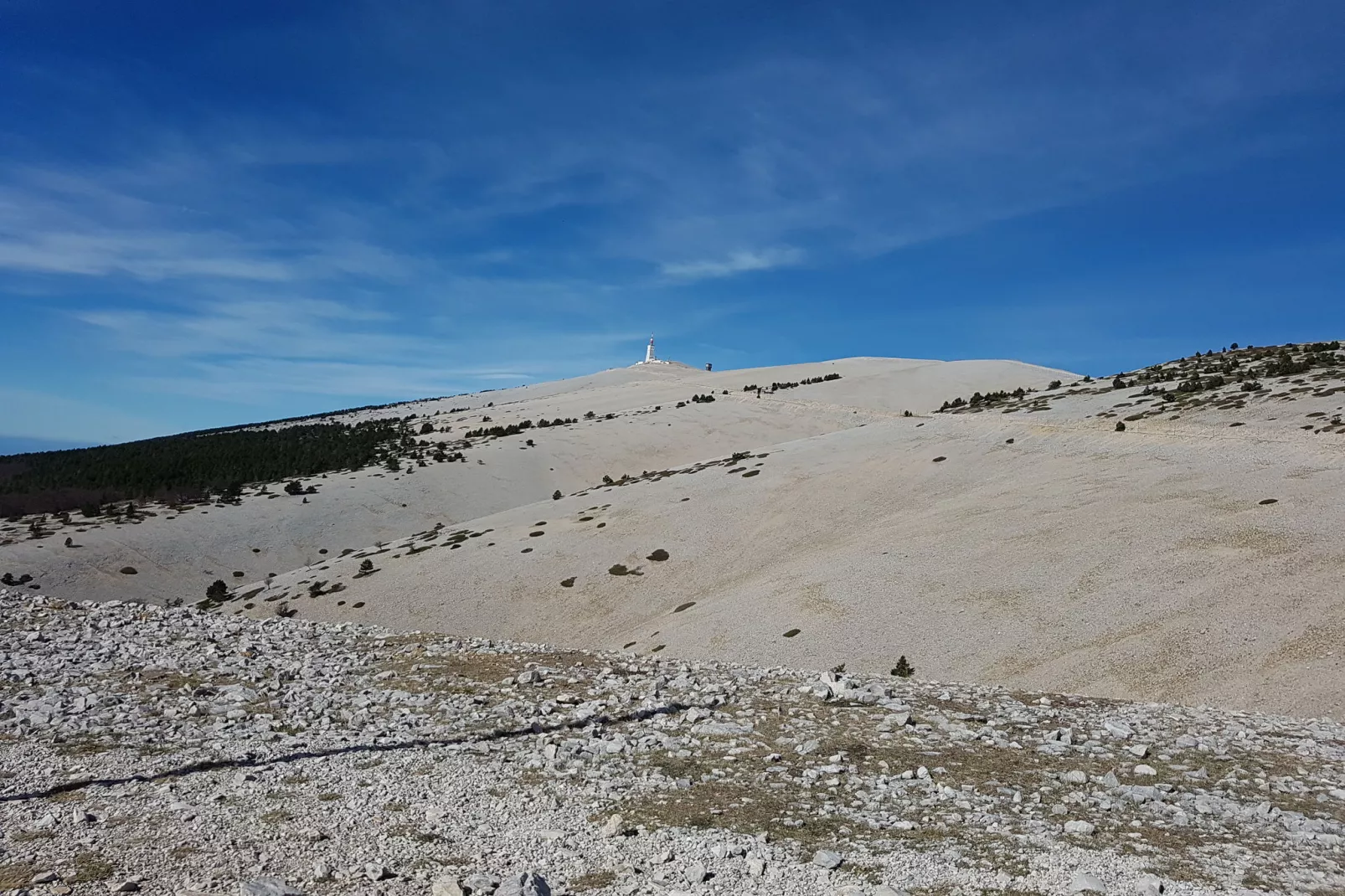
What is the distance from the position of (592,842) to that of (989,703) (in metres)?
9.11

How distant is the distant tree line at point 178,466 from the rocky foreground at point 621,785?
5662 cm

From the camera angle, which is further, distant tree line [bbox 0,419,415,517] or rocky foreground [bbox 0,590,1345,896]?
distant tree line [bbox 0,419,415,517]

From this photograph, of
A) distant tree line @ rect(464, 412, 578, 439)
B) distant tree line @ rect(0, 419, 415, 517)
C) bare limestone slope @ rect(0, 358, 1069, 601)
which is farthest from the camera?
distant tree line @ rect(464, 412, 578, 439)

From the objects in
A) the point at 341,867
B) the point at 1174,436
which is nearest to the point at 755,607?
the point at 341,867

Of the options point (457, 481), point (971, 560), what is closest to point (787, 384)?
point (457, 481)

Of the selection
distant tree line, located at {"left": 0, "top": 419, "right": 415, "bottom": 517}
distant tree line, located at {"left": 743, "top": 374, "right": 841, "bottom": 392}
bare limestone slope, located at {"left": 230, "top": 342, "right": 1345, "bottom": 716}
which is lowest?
bare limestone slope, located at {"left": 230, "top": 342, "right": 1345, "bottom": 716}

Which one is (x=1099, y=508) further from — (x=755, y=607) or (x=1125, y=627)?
(x=755, y=607)

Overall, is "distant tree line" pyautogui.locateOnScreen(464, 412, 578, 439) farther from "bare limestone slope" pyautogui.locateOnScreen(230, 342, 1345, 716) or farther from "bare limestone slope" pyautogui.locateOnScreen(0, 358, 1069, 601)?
"bare limestone slope" pyautogui.locateOnScreen(230, 342, 1345, 716)

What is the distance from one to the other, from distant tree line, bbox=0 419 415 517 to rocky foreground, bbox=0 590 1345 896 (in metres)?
56.6

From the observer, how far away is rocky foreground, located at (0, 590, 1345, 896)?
26.2 ft

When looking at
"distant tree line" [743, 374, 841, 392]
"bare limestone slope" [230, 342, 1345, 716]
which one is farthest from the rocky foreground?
"distant tree line" [743, 374, 841, 392]

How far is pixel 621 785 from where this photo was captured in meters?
10.5

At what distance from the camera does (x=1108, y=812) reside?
9.82 metres

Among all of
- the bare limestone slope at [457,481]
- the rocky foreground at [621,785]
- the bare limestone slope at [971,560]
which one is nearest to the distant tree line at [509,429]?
the bare limestone slope at [457,481]
